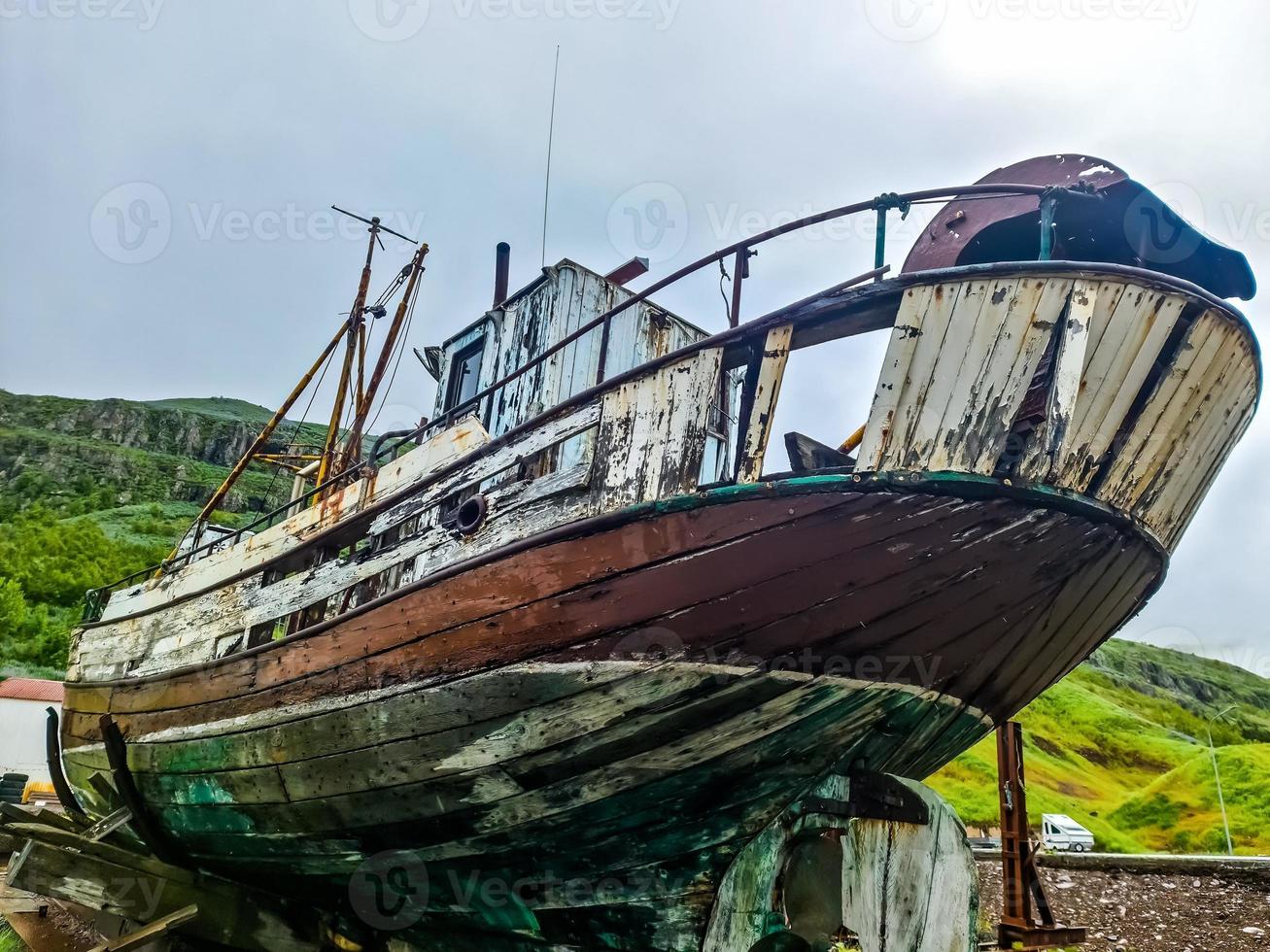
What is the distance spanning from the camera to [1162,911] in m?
9.05

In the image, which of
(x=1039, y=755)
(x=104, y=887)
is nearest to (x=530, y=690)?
(x=104, y=887)

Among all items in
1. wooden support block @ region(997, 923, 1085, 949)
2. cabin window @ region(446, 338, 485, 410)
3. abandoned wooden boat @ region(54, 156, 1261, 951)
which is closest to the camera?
abandoned wooden boat @ region(54, 156, 1261, 951)

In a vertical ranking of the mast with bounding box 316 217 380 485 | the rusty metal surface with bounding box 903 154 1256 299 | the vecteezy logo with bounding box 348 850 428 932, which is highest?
the mast with bounding box 316 217 380 485

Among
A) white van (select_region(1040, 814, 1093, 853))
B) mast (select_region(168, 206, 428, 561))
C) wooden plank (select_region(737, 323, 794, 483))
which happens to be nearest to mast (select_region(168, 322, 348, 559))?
mast (select_region(168, 206, 428, 561))

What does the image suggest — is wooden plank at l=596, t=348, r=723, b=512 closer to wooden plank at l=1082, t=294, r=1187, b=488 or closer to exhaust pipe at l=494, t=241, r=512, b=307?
wooden plank at l=1082, t=294, r=1187, b=488

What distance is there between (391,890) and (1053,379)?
410 cm

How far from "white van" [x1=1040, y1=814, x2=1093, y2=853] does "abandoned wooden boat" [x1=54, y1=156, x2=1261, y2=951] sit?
18.6 meters

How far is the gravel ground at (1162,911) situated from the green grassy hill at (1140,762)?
846cm

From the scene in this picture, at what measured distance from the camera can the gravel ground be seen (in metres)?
8.18

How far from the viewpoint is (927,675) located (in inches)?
126
